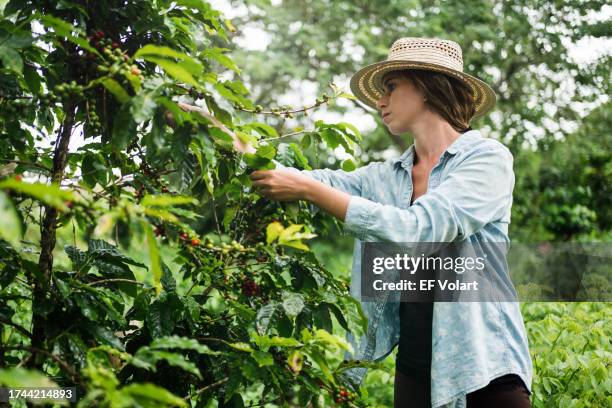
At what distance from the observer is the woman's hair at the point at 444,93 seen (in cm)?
223

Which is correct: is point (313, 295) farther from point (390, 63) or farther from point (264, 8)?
point (264, 8)

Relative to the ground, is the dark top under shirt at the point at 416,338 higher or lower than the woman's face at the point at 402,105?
lower

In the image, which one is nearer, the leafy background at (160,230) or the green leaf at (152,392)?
the green leaf at (152,392)

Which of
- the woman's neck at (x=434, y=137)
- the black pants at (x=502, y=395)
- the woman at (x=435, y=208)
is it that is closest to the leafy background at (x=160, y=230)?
the woman at (x=435, y=208)

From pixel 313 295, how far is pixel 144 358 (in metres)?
0.57

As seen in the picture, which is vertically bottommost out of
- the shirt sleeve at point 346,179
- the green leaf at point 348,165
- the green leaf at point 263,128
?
the green leaf at point 263,128

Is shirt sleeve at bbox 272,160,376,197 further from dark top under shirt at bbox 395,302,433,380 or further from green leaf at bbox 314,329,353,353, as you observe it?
green leaf at bbox 314,329,353,353

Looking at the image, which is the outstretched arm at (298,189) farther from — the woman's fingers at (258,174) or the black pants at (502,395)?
the black pants at (502,395)

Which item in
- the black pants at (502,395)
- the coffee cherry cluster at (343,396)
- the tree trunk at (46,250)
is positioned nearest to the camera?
the tree trunk at (46,250)

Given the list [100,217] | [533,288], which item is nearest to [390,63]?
[100,217]

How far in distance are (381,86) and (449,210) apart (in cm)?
93

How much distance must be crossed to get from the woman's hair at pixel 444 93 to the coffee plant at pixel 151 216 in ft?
1.13

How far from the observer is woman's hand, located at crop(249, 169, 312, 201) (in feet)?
5.97

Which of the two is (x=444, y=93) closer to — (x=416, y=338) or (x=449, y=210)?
(x=449, y=210)
